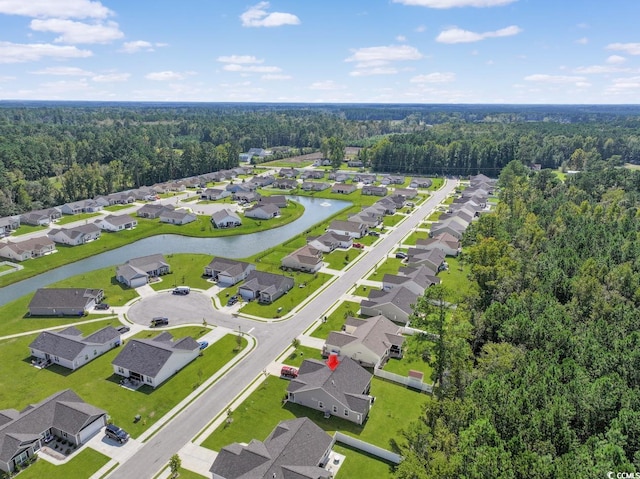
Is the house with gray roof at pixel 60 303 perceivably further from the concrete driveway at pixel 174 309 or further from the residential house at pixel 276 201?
the residential house at pixel 276 201

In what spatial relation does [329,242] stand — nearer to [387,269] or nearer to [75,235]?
[387,269]

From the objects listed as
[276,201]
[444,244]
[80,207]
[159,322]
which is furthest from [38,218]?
[444,244]

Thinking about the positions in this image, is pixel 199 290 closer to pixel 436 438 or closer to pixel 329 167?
pixel 436 438

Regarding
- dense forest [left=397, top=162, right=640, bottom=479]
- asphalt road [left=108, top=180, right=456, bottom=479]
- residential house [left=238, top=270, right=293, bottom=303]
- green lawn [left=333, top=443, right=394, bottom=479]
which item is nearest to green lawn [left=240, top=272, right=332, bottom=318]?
residential house [left=238, top=270, right=293, bottom=303]

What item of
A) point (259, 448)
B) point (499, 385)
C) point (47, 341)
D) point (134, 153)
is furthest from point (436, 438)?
point (134, 153)

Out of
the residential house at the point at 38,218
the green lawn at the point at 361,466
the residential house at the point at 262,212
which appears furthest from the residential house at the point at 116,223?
the green lawn at the point at 361,466

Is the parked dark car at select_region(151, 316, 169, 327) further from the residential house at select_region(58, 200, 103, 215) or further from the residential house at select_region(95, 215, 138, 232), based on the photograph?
the residential house at select_region(58, 200, 103, 215)

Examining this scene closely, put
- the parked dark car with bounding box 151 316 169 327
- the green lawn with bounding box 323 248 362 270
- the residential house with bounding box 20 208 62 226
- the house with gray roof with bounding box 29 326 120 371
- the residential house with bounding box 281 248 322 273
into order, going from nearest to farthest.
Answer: the house with gray roof with bounding box 29 326 120 371 → the parked dark car with bounding box 151 316 169 327 → the residential house with bounding box 281 248 322 273 → the green lawn with bounding box 323 248 362 270 → the residential house with bounding box 20 208 62 226
